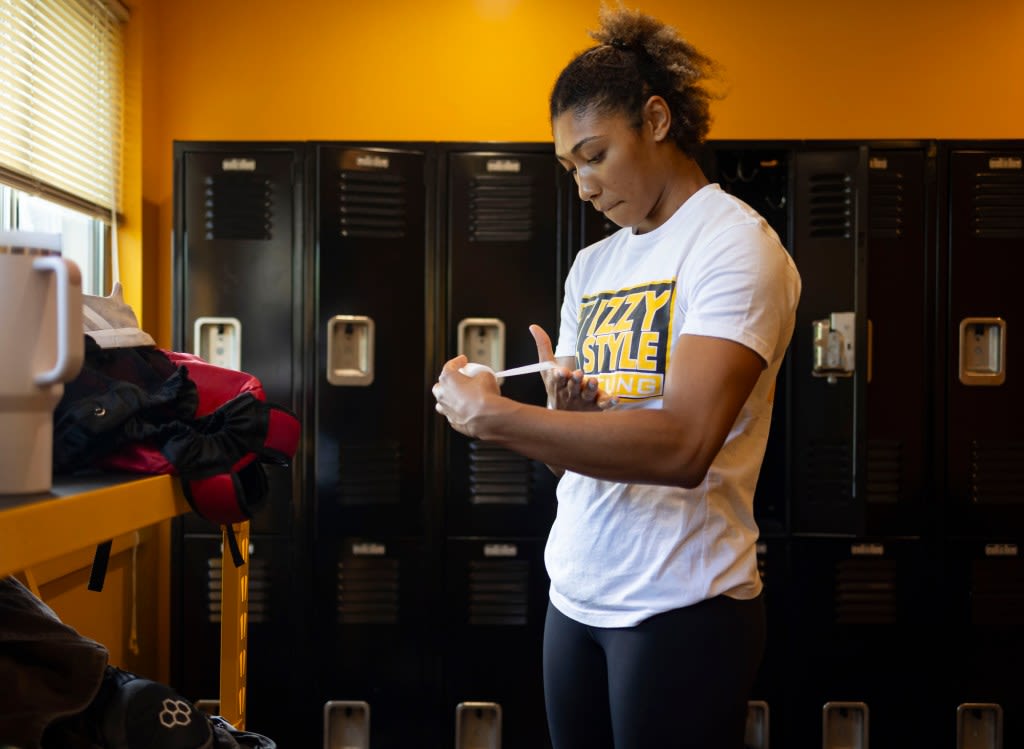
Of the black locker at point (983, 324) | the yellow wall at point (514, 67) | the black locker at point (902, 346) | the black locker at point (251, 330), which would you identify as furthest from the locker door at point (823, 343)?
the black locker at point (251, 330)

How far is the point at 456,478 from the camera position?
286 centimetres

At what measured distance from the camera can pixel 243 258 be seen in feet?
9.41

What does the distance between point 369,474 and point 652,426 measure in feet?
6.21

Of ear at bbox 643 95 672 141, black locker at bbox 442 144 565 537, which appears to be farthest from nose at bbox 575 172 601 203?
black locker at bbox 442 144 565 537

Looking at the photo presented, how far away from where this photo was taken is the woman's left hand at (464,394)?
3.60 ft

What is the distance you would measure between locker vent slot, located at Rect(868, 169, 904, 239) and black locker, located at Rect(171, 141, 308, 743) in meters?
1.87

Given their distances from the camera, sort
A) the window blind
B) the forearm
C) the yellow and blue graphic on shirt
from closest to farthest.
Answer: the forearm, the yellow and blue graphic on shirt, the window blind

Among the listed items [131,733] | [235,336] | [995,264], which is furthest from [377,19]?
[131,733]

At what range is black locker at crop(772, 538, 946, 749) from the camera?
9.34 feet

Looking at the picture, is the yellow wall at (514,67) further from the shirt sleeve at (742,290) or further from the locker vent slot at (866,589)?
the shirt sleeve at (742,290)

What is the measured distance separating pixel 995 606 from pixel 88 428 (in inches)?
115

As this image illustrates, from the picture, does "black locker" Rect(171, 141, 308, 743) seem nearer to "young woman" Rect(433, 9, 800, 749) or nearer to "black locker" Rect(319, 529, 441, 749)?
"black locker" Rect(319, 529, 441, 749)

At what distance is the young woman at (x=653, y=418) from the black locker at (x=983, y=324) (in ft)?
6.44

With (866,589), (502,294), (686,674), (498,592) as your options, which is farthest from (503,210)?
(686,674)
